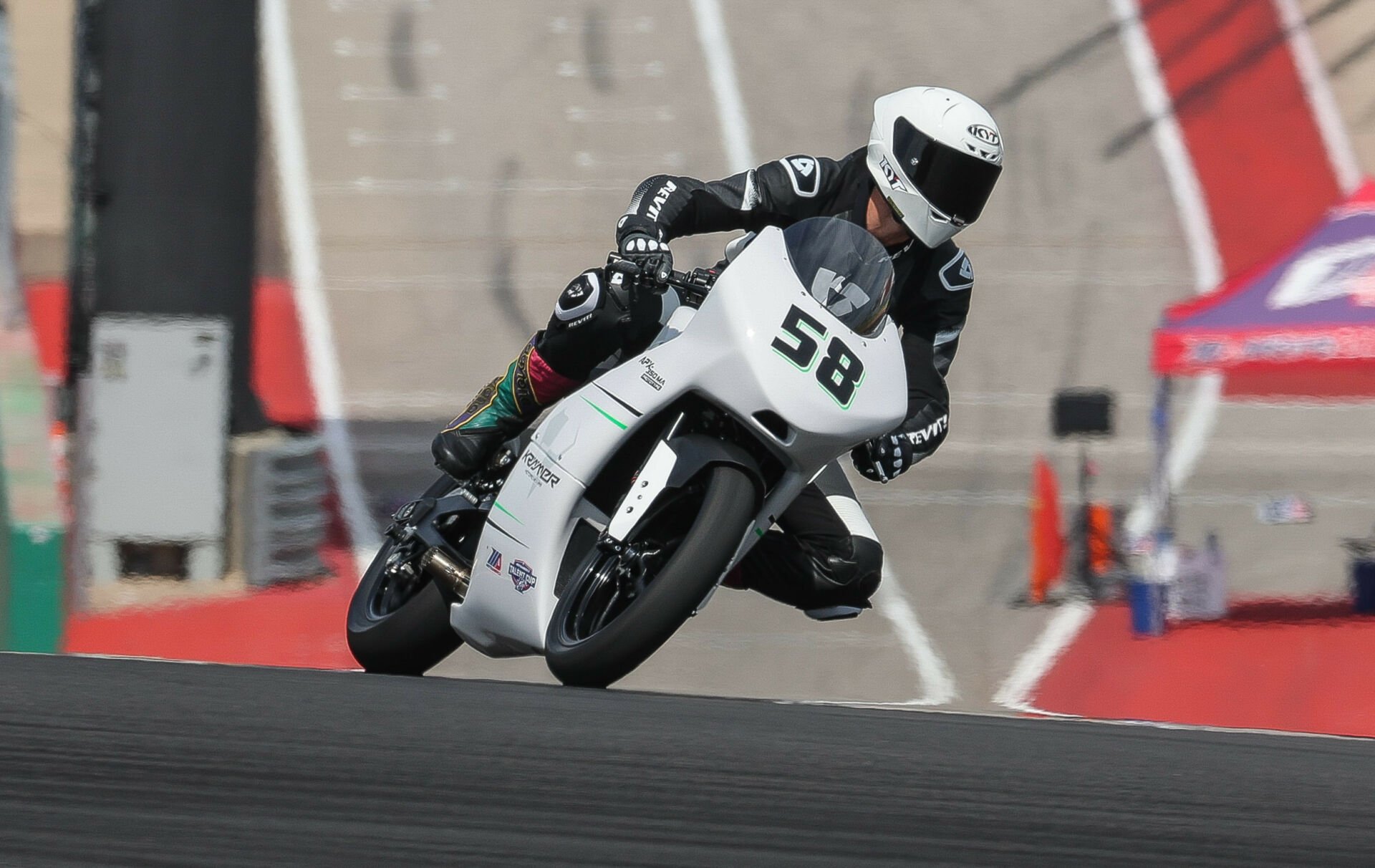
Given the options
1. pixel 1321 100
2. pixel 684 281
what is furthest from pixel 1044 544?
pixel 1321 100

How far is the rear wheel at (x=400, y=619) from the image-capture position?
5.03 m

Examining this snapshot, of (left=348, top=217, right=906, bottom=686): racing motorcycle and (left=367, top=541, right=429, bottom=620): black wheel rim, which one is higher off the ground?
(left=348, top=217, right=906, bottom=686): racing motorcycle

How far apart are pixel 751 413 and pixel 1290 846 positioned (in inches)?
79.2

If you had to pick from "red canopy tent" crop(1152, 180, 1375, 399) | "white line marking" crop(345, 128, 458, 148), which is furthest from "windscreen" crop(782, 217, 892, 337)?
"white line marking" crop(345, 128, 458, 148)

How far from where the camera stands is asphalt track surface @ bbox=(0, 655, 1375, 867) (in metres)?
2.22

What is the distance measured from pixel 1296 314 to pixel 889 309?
16.8 feet

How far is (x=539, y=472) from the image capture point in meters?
4.60

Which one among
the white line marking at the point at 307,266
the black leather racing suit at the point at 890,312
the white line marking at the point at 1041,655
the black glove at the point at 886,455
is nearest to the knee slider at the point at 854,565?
the black leather racing suit at the point at 890,312

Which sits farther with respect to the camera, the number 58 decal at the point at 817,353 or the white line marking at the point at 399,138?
the white line marking at the point at 399,138

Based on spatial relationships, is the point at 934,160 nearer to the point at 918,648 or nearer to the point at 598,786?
the point at 598,786

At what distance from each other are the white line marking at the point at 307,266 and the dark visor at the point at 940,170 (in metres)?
6.01

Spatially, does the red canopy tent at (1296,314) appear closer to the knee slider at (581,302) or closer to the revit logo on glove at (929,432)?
the revit logo on glove at (929,432)

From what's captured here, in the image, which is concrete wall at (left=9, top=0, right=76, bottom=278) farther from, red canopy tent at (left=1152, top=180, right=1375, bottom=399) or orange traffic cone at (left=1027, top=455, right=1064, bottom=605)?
red canopy tent at (left=1152, top=180, right=1375, bottom=399)

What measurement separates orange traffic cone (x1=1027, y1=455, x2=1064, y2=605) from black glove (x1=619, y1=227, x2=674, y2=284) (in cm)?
591
